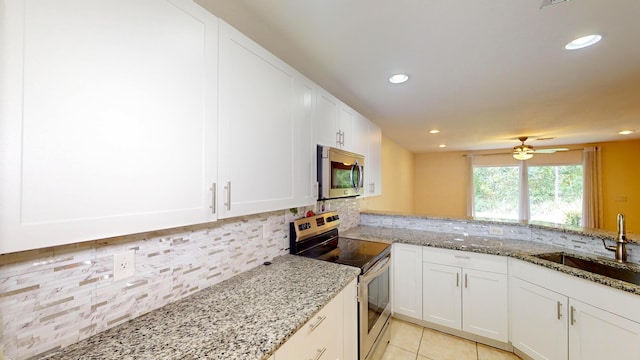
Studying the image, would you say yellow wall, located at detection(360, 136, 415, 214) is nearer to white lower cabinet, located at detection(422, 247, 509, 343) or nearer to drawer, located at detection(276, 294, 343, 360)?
white lower cabinet, located at detection(422, 247, 509, 343)

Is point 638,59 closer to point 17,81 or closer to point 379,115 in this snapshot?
point 379,115

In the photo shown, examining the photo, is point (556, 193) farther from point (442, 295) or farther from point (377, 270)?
point (377, 270)

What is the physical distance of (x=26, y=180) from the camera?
0.62 metres

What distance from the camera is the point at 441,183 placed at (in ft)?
22.8

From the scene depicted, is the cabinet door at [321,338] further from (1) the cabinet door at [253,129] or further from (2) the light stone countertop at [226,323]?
(1) the cabinet door at [253,129]

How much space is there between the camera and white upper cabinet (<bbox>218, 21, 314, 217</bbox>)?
115 centimetres

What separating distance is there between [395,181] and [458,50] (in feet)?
13.6

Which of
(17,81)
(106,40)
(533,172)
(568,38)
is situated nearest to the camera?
(17,81)

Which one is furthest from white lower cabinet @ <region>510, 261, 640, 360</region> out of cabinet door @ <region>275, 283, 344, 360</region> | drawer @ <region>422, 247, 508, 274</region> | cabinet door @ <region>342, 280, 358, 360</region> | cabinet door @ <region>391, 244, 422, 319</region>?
cabinet door @ <region>275, 283, 344, 360</region>

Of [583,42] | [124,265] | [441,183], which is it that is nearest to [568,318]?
[583,42]

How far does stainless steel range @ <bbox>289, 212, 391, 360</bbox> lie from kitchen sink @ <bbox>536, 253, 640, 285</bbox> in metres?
1.30

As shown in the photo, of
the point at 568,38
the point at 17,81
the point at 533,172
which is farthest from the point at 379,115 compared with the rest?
the point at 533,172

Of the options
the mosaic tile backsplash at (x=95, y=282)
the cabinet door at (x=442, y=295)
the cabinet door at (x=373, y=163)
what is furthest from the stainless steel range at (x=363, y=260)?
the cabinet door at (x=373, y=163)

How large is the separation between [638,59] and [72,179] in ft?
10.5
